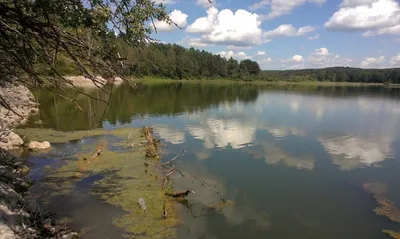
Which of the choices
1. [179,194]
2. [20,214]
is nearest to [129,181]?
[179,194]

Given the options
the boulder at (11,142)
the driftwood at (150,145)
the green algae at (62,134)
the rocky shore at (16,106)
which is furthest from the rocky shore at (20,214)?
the green algae at (62,134)

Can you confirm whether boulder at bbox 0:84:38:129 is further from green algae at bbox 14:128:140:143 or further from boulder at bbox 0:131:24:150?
boulder at bbox 0:131:24:150

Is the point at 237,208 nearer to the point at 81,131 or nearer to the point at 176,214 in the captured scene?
the point at 176,214

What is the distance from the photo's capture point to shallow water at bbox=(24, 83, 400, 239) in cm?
1212

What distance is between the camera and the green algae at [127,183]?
11383 millimetres

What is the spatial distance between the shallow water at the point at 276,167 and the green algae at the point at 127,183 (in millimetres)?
641

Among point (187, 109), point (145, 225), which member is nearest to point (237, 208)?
point (145, 225)

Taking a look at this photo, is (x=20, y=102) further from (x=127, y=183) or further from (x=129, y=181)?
(x=127, y=183)

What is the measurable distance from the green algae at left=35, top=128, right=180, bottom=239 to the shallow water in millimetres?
641

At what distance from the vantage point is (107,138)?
2409 cm

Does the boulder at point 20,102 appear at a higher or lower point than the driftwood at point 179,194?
higher

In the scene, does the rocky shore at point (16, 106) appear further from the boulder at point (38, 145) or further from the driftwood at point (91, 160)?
the driftwood at point (91, 160)

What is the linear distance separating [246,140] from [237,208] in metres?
12.9

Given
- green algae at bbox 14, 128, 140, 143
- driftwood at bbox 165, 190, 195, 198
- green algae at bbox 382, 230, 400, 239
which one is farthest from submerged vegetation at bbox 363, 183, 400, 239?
green algae at bbox 14, 128, 140, 143
